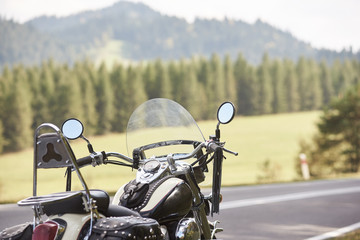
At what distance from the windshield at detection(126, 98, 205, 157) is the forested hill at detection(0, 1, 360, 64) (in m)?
39.4

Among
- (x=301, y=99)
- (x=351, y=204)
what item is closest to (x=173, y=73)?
(x=301, y=99)

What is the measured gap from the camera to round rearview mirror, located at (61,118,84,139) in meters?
4.31

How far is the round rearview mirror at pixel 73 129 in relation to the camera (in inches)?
170

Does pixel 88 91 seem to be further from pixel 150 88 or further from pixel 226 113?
pixel 226 113

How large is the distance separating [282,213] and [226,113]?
20.6ft

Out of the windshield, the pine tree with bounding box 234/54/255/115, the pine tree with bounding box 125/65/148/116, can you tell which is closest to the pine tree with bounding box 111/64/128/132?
the pine tree with bounding box 125/65/148/116

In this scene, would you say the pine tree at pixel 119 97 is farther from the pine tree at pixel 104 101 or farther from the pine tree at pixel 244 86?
the pine tree at pixel 244 86

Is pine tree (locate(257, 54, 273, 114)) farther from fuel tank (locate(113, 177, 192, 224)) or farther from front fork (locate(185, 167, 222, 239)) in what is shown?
fuel tank (locate(113, 177, 192, 224))

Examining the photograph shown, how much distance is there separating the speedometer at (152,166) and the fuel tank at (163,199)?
118mm

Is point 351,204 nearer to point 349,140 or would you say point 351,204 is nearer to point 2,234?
point 2,234

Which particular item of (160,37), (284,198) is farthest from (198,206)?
(160,37)

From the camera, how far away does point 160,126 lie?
4.55m

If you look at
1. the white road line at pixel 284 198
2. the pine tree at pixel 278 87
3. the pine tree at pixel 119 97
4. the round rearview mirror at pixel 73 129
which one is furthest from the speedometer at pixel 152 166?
the pine tree at pixel 278 87

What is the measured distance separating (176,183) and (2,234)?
3.87 ft
